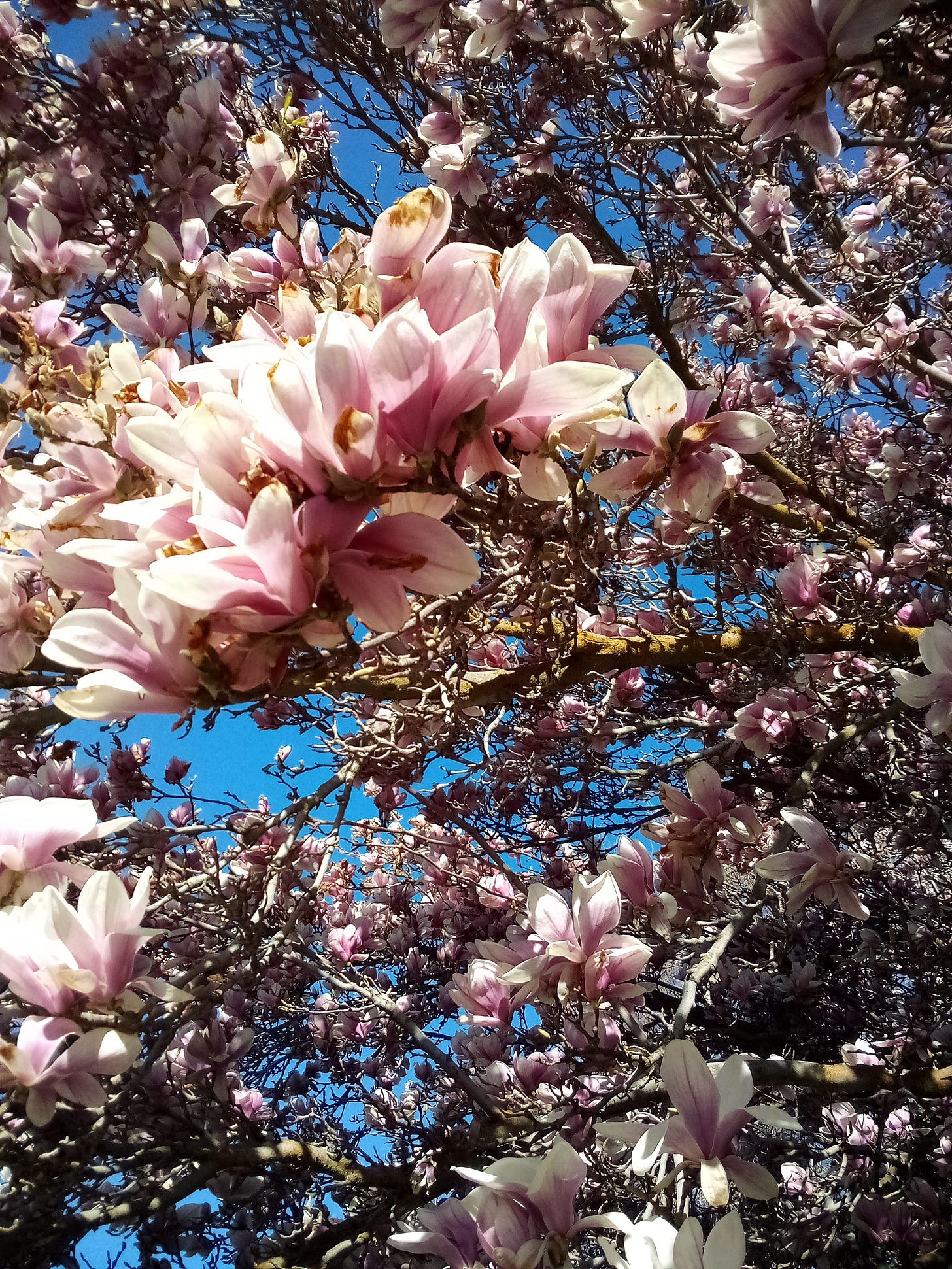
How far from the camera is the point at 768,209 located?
8.94 feet

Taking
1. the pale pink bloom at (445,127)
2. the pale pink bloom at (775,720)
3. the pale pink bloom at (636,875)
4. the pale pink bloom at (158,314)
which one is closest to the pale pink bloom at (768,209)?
the pale pink bloom at (445,127)

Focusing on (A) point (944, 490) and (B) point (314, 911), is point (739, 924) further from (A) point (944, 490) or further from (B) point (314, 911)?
(A) point (944, 490)

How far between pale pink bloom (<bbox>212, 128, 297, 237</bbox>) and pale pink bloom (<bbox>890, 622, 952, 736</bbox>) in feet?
5.11

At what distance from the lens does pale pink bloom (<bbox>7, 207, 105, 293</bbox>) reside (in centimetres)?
168

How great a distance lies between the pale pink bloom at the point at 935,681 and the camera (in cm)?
145

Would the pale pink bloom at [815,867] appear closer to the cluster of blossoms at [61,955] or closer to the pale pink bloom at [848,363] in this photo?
the cluster of blossoms at [61,955]

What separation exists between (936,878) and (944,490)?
2.08m

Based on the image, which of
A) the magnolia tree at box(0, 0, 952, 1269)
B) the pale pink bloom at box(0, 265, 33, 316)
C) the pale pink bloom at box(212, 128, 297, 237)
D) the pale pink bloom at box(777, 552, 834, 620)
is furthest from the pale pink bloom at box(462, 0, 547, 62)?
the pale pink bloom at box(777, 552, 834, 620)

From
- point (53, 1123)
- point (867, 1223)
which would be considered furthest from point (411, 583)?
point (867, 1223)

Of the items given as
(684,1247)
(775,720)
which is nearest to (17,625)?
(684,1247)

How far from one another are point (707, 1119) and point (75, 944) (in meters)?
0.94

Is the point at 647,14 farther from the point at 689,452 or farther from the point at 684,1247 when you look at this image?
the point at 684,1247

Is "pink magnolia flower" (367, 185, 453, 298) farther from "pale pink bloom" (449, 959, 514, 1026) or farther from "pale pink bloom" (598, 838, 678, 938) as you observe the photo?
"pale pink bloom" (449, 959, 514, 1026)

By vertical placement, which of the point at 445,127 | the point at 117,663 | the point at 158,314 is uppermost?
the point at 445,127
